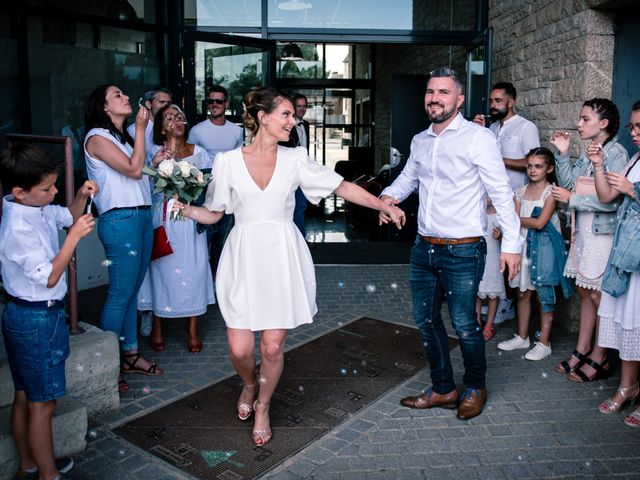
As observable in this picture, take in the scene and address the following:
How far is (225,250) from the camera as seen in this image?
3.94 metres

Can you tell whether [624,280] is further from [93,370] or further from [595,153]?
[93,370]

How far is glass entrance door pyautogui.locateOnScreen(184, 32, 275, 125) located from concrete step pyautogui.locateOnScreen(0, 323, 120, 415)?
14.2 ft

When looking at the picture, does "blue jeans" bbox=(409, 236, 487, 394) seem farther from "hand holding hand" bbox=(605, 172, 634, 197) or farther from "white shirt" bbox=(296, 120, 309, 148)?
"white shirt" bbox=(296, 120, 309, 148)

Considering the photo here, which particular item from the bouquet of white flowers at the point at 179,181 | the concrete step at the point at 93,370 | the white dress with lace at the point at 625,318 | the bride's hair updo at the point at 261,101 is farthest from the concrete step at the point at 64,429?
the white dress with lace at the point at 625,318

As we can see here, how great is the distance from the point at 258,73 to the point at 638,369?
19.2 feet

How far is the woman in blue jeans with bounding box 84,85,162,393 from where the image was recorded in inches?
178

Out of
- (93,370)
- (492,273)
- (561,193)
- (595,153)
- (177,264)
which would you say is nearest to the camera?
(93,370)

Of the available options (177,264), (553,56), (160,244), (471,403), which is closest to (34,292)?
(160,244)

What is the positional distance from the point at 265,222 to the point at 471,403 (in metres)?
1.77

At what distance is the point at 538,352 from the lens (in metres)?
5.43

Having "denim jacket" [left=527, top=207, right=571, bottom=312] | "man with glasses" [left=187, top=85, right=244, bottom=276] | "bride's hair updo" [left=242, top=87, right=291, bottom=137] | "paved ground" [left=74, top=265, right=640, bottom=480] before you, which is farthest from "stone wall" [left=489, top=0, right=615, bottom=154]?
"bride's hair updo" [left=242, top=87, right=291, bottom=137]

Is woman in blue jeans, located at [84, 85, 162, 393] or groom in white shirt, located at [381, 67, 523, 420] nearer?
groom in white shirt, located at [381, 67, 523, 420]

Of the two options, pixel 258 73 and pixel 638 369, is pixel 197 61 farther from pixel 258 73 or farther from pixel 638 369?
pixel 638 369

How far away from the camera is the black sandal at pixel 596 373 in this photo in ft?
16.1
